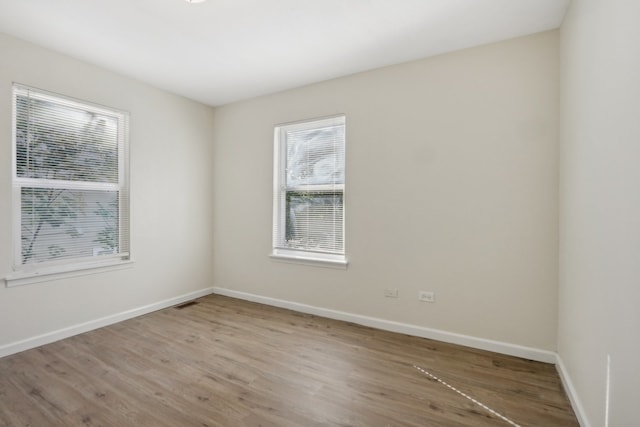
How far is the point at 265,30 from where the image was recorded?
252 centimetres

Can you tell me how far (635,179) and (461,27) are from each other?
1.87 metres

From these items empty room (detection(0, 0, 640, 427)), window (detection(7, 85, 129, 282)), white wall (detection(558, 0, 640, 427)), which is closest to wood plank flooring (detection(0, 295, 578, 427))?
empty room (detection(0, 0, 640, 427))

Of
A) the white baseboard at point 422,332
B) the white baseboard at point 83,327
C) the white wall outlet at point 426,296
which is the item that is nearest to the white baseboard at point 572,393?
the white baseboard at point 422,332

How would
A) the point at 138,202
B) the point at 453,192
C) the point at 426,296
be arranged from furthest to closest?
the point at 138,202, the point at 426,296, the point at 453,192

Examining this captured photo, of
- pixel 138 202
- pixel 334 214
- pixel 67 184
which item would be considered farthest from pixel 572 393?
pixel 67 184

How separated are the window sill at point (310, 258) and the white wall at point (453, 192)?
8cm

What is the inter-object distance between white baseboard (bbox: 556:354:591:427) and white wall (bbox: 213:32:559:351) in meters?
0.22

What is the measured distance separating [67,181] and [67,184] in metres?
0.03

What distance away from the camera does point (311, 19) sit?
239 centimetres

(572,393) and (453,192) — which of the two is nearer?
(572,393)

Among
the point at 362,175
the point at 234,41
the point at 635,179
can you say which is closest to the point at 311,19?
the point at 234,41

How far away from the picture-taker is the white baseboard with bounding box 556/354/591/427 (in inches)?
67.8

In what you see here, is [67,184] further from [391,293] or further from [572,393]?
[572,393]

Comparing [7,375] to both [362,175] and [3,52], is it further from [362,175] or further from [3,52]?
[362,175]
